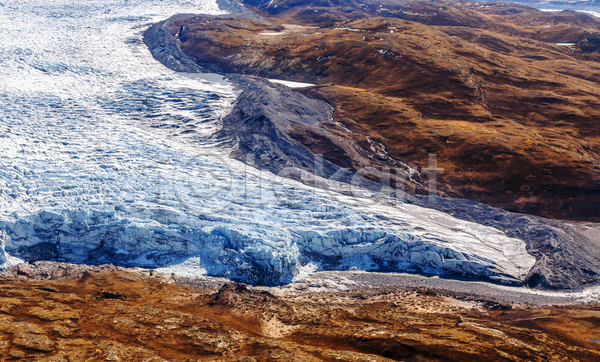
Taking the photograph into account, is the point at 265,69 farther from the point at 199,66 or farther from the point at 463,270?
the point at 463,270

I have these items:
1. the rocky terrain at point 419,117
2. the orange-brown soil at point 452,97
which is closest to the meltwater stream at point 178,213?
the rocky terrain at point 419,117

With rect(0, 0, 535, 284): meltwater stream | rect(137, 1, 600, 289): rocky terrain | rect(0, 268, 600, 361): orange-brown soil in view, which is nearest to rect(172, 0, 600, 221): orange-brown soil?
rect(137, 1, 600, 289): rocky terrain

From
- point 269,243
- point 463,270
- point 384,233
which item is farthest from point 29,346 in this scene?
point 463,270

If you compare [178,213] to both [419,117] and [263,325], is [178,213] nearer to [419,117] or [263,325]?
[263,325]

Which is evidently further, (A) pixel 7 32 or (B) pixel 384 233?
(A) pixel 7 32

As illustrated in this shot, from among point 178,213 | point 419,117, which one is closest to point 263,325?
point 178,213

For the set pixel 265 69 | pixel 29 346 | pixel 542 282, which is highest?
pixel 265 69

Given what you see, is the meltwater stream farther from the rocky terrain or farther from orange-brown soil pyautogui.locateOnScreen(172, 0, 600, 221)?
orange-brown soil pyautogui.locateOnScreen(172, 0, 600, 221)
